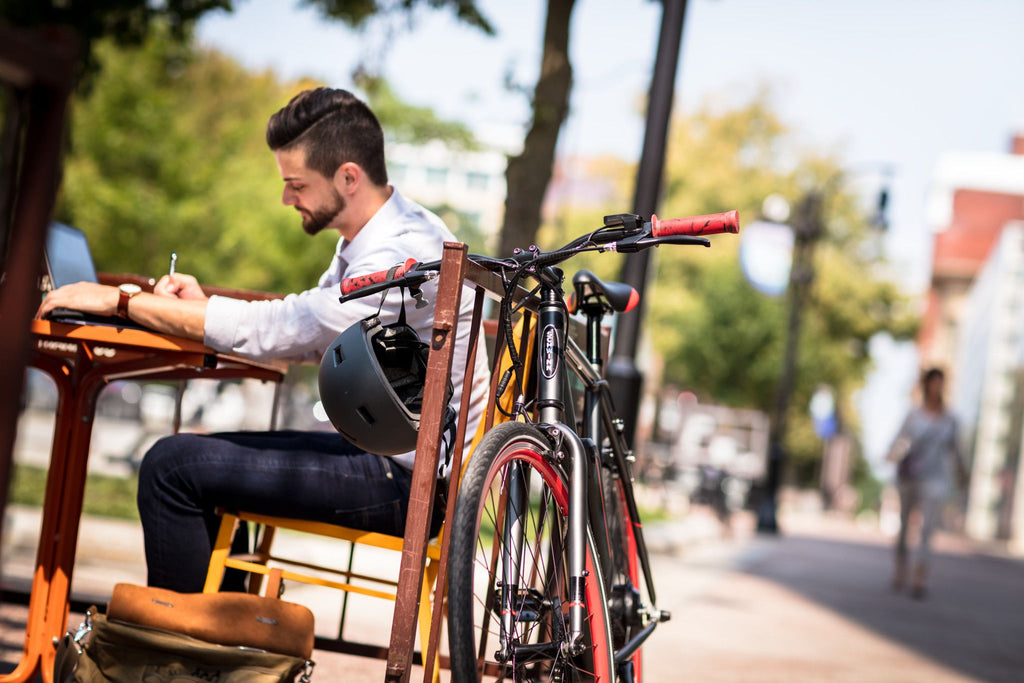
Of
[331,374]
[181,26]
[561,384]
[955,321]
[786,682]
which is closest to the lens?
[331,374]

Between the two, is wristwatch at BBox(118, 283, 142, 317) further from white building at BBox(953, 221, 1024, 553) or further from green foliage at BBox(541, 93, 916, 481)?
green foliage at BBox(541, 93, 916, 481)

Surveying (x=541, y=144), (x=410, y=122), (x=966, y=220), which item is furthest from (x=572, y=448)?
(x=966, y=220)

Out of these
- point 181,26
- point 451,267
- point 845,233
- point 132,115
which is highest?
point 845,233

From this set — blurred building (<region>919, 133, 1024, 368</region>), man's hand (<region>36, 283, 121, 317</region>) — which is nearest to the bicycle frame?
man's hand (<region>36, 283, 121, 317</region>)

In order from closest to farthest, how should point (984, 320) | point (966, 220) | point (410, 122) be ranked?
point (410, 122), point (984, 320), point (966, 220)

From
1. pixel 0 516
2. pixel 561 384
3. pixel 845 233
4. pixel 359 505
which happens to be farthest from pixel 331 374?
pixel 845 233

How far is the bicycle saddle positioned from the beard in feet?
2.42

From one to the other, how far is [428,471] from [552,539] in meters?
0.49

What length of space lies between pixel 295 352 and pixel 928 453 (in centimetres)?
887

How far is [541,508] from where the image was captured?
282cm

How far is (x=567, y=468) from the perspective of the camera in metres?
2.70

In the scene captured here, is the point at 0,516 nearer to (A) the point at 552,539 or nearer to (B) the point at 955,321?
(A) the point at 552,539

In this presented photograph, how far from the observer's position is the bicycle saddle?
11.6 ft

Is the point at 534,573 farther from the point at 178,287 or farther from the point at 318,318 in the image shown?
the point at 178,287
